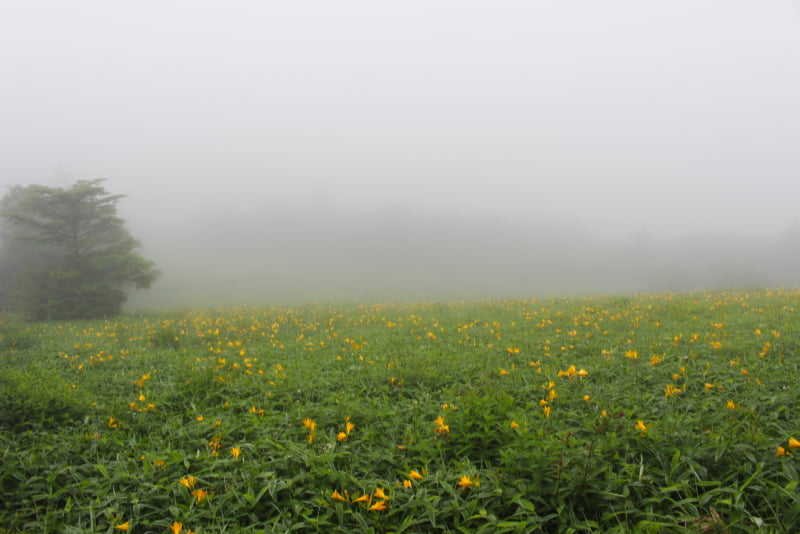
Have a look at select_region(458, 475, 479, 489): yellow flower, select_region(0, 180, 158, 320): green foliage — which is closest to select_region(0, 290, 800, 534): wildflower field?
select_region(458, 475, 479, 489): yellow flower

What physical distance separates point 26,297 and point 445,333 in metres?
13.5

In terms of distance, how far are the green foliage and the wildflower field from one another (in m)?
7.21

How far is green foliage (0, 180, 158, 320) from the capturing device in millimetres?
11055

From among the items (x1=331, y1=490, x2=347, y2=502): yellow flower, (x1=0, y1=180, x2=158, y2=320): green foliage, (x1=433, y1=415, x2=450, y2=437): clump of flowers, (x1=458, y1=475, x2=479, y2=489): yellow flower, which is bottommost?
(x1=331, y1=490, x2=347, y2=502): yellow flower

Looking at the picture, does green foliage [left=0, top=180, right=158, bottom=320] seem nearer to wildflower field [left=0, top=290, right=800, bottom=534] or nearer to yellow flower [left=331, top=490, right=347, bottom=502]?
wildflower field [left=0, top=290, right=800, bottom=534]

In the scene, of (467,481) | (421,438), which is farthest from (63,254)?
(467,481)

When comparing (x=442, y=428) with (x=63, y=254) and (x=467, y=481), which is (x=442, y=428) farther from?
(x=63, y=254)

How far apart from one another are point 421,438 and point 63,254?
14020mm

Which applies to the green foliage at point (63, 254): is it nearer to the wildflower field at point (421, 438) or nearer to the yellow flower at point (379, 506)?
the wildflower field at point (421, 438)

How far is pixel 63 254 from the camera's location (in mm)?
11414

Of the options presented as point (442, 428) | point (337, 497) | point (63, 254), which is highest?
point (63, 254)

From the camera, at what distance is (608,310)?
8312 mm

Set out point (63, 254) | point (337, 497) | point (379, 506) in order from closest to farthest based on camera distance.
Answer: point (379, 506)
point (337, 497)
point (63, 254)

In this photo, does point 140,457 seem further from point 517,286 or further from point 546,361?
point 517,286
